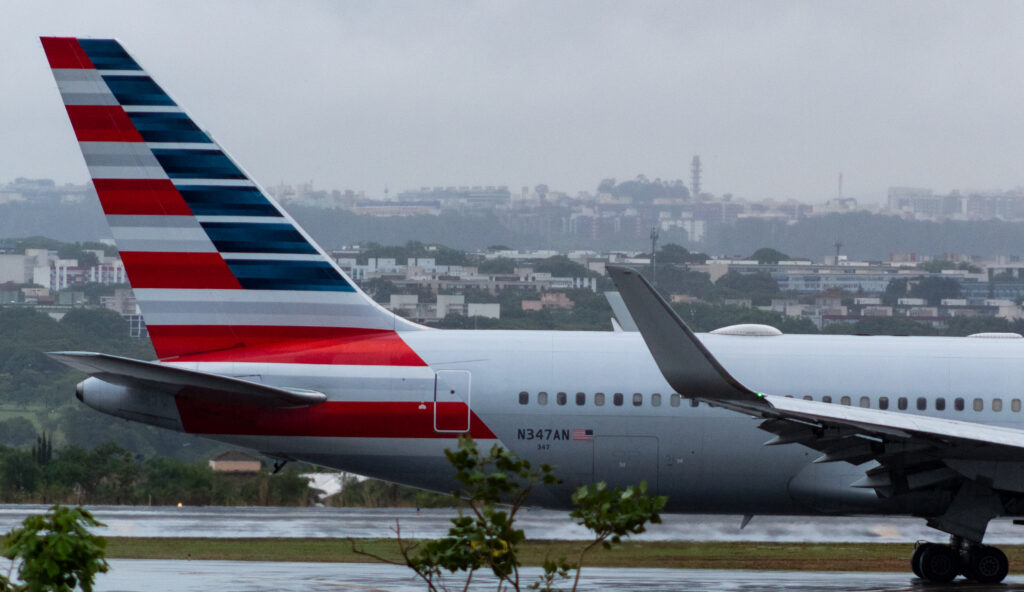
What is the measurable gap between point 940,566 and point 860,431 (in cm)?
366

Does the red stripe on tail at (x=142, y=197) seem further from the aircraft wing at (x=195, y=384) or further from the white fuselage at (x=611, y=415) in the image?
the aircraft wing at (x=195, y=384)

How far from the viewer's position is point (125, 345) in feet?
319

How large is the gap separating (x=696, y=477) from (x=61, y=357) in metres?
9.14

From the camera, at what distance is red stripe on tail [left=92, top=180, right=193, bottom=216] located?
2328cm

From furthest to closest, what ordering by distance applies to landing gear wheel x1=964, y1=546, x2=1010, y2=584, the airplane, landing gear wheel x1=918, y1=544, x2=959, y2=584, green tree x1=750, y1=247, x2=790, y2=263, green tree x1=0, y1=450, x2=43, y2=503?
green tree x1=750, y1=247, x2=790, y2=263
green tree x1=0, y1=450, x2=43, y2=503
the airplane
landing gear wheel x1=918, y1=544, x2=959, y2=584
landing gear wheel x1=964, y1=546, x2=1010, y2=584

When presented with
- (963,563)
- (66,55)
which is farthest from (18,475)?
(963,563)

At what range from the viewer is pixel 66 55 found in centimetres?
2361

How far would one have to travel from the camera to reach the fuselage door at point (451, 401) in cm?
2221

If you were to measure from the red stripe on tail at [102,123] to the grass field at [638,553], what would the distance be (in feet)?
20.8

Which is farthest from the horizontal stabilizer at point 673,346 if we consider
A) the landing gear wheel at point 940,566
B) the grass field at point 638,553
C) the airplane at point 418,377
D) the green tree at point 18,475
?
the green tree at point 18,475

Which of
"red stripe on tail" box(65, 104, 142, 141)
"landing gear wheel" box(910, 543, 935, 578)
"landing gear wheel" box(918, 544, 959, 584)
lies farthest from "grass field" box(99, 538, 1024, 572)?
"red stripe on tail" box(65, 104, 142, 141)

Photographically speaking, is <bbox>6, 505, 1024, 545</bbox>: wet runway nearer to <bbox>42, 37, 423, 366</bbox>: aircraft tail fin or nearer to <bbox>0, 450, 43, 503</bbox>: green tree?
<bbox>0, 450, 43, 503</bbox>: green tree

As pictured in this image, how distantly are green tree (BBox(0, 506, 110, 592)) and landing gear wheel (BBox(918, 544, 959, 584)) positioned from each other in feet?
42.4

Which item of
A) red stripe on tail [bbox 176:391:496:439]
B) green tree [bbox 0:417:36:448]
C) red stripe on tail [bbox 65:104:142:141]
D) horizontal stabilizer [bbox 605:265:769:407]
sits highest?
red stripe on tail [bbox 65:104:142:141]
